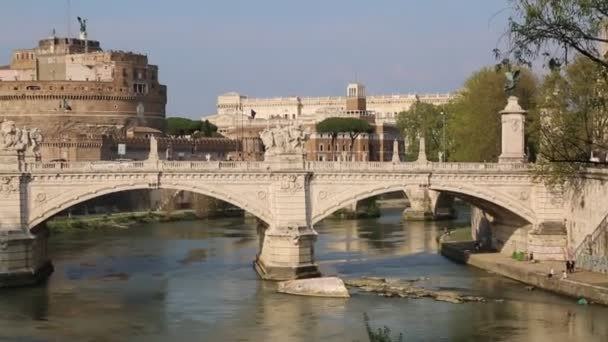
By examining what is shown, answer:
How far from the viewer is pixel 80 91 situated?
7962 cm

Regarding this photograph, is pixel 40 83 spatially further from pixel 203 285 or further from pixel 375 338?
pixel 375 338

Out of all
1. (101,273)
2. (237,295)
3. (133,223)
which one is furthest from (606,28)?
(133,223)

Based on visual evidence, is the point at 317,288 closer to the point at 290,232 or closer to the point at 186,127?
the point at 290,232

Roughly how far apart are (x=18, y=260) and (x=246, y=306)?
8.09 metres

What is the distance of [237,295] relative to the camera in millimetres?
32750

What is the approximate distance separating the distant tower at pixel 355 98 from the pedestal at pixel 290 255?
81.2m

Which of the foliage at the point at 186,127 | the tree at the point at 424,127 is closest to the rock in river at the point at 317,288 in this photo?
the tree at the point at 424,127

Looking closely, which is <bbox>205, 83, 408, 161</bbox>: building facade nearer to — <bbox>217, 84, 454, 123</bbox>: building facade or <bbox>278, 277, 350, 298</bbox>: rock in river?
<bbox>217, 84, 454, 123</bbox>: building facade

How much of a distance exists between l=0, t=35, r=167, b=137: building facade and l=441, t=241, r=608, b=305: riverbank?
41208 mm

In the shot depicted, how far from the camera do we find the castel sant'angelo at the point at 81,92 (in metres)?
78.6

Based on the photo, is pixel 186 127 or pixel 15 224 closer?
pixel 15 224

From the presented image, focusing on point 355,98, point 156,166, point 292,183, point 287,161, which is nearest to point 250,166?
point 287,161

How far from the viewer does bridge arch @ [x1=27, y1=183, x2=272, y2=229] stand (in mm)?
34875

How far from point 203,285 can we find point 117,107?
47747 millimetres
